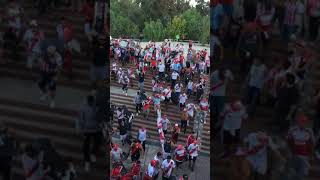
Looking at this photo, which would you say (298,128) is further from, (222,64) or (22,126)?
(22,126)

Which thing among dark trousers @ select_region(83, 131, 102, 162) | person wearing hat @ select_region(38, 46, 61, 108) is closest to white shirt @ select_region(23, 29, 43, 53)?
person wearing hat @ select_region(38, 46, 61, 108)

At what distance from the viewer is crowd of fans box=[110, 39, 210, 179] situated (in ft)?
32.6

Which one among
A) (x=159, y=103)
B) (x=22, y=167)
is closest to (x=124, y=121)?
(x=159, y=103)

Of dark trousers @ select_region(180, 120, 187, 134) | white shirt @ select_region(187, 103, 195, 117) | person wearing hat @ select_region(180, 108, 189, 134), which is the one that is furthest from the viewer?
white shirt @ select_region(187, 103, 195, 117)

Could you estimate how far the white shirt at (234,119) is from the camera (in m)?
5.16

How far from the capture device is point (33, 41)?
5.60m

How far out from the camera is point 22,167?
5660 millimetres

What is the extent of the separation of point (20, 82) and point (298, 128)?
2.87 meters

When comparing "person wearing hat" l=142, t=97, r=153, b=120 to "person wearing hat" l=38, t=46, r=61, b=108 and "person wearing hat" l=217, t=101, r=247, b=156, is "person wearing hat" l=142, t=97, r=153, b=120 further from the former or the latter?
"person wearing hat" l=217, t=101, r=247, b=156

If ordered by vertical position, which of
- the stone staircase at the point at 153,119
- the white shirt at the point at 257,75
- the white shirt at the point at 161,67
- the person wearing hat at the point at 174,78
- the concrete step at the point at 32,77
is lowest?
the stone staircase at the point at 153,119

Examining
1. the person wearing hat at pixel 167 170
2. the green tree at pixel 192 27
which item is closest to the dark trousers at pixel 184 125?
the person wearing hat at pixel 167 170

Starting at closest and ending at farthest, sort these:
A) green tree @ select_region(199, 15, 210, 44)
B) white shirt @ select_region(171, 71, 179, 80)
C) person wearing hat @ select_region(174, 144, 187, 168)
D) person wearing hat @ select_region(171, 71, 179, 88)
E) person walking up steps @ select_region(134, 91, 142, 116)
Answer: person wearing hat @ select_region(174, 144, 187, 168) → person walking up steps @ select_region(134, 91, 142, 116) → person wearing hat @ select_region(171, 71, 179, 88) → white shirt @ select_region(171, 71, 179, 80) → green tree @ select_region(199, 15, 210, 44)

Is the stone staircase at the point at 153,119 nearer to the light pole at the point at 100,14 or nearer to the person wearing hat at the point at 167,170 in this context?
the person wearing hat at the point at 167,170

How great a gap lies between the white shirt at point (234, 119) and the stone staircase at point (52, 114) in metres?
1.32
